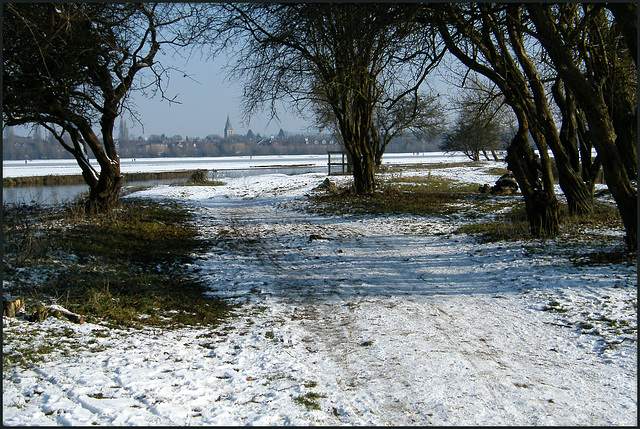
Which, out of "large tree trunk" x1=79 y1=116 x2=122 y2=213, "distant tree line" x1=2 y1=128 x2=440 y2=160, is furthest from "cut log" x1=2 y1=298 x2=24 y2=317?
"distant tree line" x1=2 y1=128 x2=440 y2=160

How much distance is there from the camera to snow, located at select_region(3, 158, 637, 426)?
368cm

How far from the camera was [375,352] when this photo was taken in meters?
4.89

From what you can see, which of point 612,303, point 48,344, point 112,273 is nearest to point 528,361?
point 612,303

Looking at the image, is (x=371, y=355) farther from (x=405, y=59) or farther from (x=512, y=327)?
(x=405, y=59)

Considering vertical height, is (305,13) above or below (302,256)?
above

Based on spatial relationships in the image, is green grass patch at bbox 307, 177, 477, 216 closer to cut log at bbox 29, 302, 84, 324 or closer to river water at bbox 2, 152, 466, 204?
river water at bbox 2, 152, 466, 204

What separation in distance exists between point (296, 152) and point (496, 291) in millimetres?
134138

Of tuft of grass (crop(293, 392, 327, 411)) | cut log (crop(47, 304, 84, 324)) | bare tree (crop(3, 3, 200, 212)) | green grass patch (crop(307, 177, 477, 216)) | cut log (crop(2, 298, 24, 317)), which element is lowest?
tuft of grass (crop(293, 392, 327, 411))

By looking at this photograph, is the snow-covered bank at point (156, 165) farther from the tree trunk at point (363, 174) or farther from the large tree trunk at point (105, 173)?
the tree trunk at point (363, 174)

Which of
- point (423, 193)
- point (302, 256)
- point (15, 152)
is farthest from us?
point (15, 152)

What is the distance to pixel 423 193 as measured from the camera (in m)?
17.6

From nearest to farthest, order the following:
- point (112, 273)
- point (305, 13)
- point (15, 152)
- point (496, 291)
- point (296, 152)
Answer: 1. point (496, 291)
2. point (112, 273)
3. point (305, 13)
4. point (15, 152)
5. point (296, 152)

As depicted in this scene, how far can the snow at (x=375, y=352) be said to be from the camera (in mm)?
3680

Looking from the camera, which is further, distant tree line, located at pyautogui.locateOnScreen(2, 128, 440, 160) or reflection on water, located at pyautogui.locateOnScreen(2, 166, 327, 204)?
distant tree line, located at pyautogui.locateOnScreen(2, 128, 440, 160)
